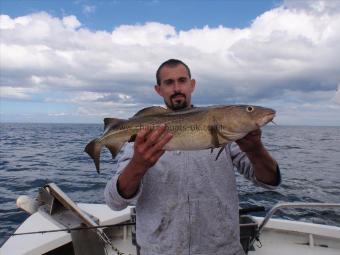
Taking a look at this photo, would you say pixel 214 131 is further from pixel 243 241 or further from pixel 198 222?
pixel 243 241

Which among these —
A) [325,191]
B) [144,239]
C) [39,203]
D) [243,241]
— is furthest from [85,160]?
[144,239]

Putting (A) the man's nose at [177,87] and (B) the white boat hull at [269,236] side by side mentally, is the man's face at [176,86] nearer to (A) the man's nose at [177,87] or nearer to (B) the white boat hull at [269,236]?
(A) the man's nose at [177,87]

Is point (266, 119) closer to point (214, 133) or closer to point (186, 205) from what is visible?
point (214, 133)

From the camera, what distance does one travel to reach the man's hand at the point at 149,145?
336 centimetres

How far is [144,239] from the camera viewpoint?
3.65 metres

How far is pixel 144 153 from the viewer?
336 cm

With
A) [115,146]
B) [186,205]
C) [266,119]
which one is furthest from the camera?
[115,146]

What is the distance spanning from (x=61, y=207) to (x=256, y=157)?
3906 mm

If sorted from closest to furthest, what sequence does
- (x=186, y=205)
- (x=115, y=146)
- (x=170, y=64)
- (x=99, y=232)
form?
(x=186, y=205)
(x=115, y=146)
(x=170, y=64)
(x=99, y=232)

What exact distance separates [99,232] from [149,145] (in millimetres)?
2796

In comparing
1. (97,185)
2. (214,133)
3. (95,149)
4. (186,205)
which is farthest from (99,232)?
(97,185)

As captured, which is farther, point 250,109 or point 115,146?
point 115,146

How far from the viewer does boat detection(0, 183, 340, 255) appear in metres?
5.54

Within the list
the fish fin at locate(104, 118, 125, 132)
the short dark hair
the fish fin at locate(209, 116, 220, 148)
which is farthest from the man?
the short dark hair
